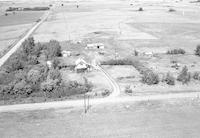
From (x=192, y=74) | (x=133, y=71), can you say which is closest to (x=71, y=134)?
(x=133, y=71)

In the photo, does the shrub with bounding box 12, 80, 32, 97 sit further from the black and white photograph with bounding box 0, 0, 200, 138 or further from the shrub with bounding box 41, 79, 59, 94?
the shrub with bounding box 41, 79, 59, 94

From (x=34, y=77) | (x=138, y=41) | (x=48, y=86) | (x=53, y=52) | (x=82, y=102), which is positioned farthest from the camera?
(x=138, y=41)

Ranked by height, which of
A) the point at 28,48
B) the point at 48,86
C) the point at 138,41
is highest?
the point at 28,48

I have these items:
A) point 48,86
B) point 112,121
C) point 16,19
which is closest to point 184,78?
point 112,121

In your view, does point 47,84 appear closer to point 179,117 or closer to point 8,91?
point 8,91

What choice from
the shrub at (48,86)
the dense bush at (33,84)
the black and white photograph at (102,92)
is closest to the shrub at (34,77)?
the dense bush at (33,84)

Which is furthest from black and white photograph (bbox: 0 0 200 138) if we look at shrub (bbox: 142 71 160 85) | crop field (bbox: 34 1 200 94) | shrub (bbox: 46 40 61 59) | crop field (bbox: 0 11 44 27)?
crop field (bbox: 0 11 44 27)

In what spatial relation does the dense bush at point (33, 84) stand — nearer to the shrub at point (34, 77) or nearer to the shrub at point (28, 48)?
→ the shrub at point (34, 77)

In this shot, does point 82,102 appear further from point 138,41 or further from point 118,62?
point 138,41
